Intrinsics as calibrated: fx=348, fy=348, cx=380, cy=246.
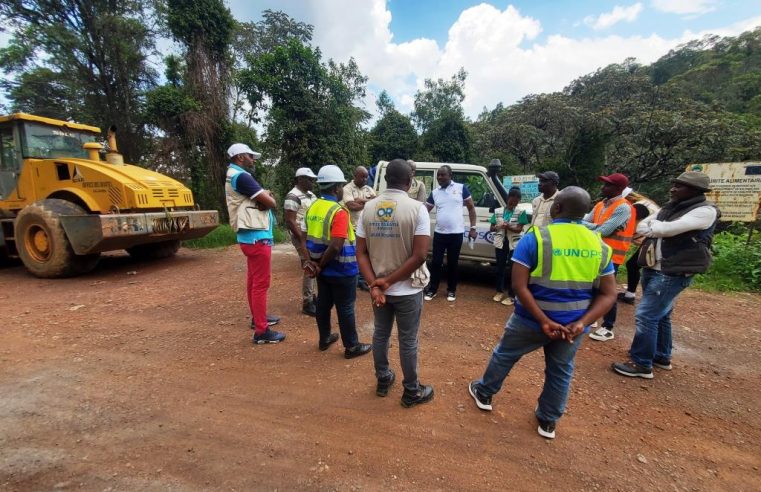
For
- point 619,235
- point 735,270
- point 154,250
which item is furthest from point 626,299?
point 154,250

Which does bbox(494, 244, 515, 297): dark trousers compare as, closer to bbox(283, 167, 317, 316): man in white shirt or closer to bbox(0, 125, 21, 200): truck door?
bbox(283, 167, 317, 316): man in white shirt

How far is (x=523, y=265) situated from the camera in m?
2.02

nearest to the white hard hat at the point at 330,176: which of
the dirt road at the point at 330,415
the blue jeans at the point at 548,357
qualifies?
the dirt road at the point at 330,415

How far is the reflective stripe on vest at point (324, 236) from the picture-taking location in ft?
9.48

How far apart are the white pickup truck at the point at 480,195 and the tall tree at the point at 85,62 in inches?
515

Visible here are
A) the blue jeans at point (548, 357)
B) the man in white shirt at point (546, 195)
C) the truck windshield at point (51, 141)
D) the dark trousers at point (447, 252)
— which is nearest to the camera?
the blue jeans at point (548, 357)

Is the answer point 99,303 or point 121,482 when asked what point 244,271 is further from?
point 121,482

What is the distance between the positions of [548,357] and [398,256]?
3.76ft

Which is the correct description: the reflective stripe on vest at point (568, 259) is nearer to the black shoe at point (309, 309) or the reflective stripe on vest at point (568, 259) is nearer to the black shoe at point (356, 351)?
the black shoe at point (356, 351)

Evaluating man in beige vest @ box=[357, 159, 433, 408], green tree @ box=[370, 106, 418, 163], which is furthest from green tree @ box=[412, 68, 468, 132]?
man in beige vest @ box=[357, 159, 433, 408]

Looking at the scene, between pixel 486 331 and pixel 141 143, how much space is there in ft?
50.0

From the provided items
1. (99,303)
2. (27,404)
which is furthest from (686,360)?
(99,303)

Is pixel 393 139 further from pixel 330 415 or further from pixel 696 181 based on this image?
pixel 330 415

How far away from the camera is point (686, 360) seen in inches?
131
